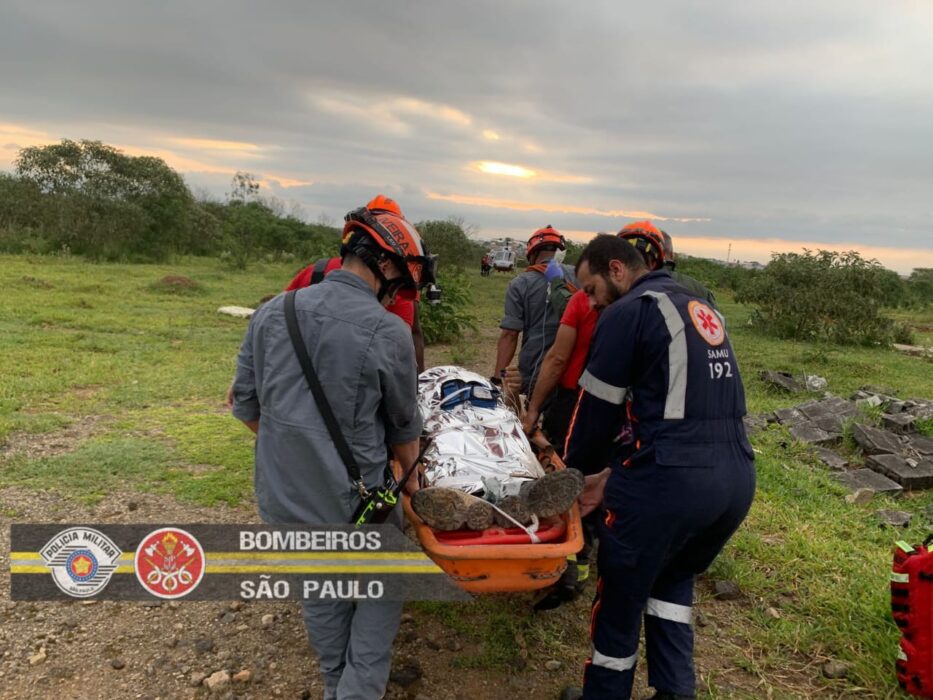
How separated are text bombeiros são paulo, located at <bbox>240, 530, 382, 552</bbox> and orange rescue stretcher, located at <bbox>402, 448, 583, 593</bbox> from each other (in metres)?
0.20

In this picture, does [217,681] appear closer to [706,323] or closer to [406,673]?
[406,673]

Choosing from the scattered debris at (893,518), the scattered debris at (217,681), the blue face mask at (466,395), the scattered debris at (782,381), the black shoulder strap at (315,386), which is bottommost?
the scattered debris at (217,681)

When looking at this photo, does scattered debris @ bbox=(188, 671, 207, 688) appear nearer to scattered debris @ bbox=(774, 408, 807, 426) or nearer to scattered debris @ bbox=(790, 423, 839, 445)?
scattered debris @ bbox=(790, 423, 839, 445)

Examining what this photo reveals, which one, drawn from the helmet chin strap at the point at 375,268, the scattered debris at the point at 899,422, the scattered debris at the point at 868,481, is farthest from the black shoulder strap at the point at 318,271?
the scattered debris at the point at 899,422

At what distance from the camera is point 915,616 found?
107 inches

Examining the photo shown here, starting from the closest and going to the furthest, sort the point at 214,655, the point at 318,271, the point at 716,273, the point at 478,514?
the point at 478,514
the point at 214,655
the point at 318,271
the point at 716,273

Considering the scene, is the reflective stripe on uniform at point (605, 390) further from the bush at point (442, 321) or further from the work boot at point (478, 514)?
the bush at point (442, 321)

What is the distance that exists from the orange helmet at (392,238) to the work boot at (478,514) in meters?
0.87

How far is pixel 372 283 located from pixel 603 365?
0.96 meters

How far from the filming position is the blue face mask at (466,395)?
136 inches

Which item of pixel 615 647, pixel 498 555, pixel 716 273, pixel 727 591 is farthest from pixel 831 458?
pixel 716 273

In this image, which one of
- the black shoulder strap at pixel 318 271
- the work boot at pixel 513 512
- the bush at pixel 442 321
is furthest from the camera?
the bush at pixel 442 321

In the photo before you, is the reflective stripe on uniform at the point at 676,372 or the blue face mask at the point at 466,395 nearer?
the reflective stripe on uniform at the point at 676,372

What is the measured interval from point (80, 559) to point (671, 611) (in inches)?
98.9
